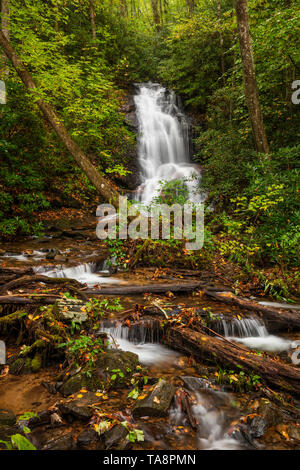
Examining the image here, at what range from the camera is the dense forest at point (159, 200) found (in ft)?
10.3

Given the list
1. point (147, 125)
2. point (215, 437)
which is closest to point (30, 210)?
point (215, 437)

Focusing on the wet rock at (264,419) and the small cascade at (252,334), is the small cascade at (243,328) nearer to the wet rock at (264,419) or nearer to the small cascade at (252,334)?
the small cascade at (252,334)

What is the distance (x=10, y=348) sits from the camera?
3.31 meters

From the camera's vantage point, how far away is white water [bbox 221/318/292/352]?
152 inches

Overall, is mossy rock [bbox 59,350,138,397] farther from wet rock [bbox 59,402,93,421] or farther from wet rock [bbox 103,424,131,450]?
wet rock [bbox 103,424,131,450]

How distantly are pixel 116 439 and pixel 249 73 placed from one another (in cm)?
896

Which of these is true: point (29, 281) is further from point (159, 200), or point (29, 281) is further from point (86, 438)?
point (159, 200)

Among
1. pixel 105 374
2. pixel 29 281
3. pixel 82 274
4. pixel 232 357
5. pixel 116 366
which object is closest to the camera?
pixel 105 374

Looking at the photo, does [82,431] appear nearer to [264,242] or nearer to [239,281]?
[239,281]

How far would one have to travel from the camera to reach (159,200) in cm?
750

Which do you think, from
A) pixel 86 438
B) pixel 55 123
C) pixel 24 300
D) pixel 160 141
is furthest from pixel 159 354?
pixel 160 141

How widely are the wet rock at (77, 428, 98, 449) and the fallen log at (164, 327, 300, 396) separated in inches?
63.0

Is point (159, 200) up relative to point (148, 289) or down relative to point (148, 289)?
up

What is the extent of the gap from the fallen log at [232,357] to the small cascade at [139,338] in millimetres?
151
